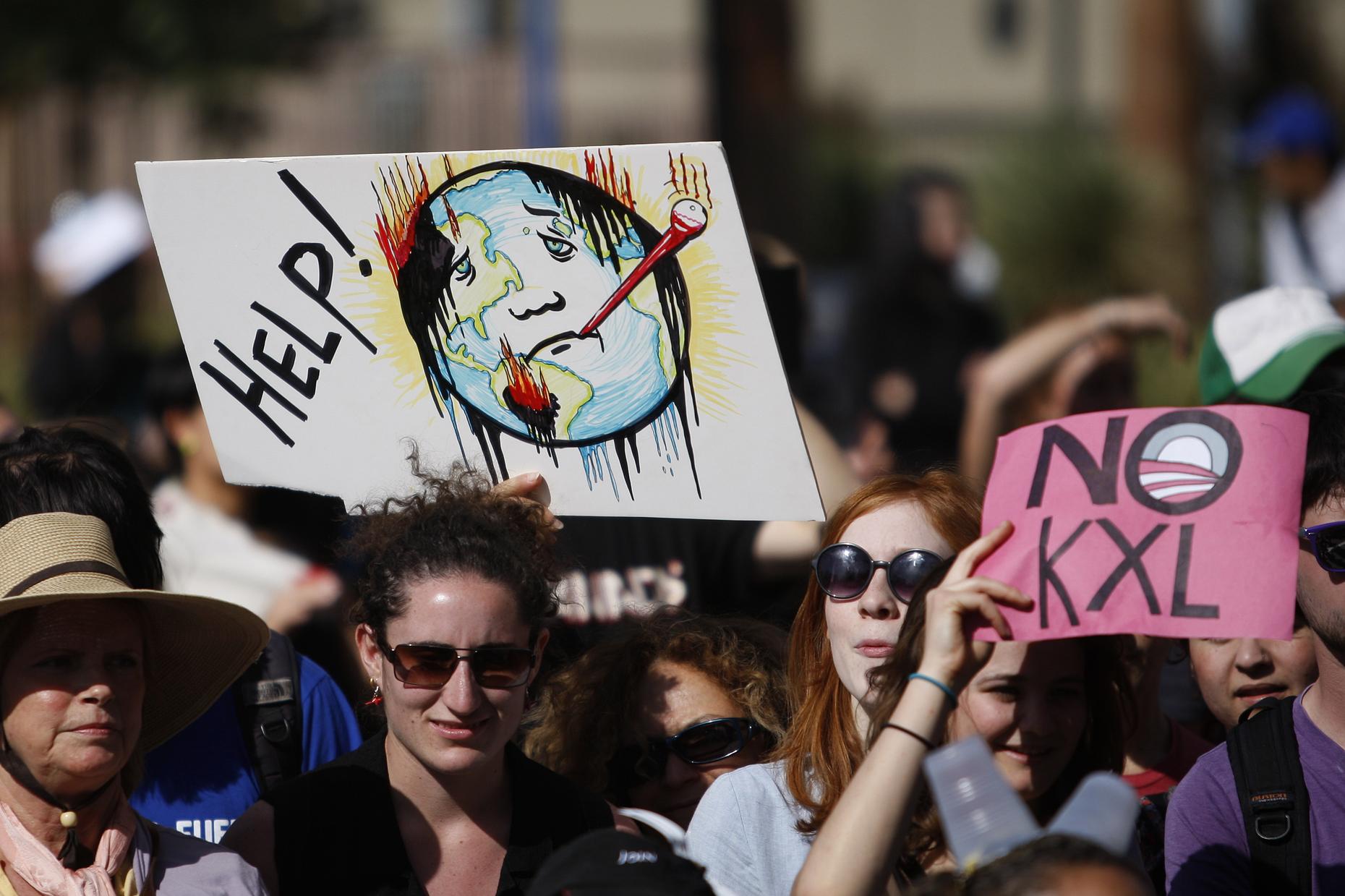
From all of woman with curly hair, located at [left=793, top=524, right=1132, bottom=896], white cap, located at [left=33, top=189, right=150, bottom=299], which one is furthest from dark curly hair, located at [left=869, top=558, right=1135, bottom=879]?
white cap, located at [left=33, top=189, right=150, bottom=299]

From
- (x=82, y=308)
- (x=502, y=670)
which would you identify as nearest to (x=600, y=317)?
(x=502, y=670)

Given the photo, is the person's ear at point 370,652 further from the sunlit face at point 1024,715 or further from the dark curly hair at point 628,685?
the sunlit face at point 1024,715

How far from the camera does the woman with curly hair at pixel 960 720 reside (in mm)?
2352

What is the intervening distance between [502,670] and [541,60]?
12.8 metres

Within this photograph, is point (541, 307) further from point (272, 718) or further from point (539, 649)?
point (272, 718)

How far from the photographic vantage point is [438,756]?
2.77 m

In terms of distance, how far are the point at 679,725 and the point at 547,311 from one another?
0.86 meters

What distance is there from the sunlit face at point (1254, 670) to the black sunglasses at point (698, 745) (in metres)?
0.91

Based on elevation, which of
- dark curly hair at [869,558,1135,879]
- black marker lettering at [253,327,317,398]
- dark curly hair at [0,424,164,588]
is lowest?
dark curly hair at [869,558,1135,879]

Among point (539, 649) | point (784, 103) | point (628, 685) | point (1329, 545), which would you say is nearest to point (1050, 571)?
point (1329, 545)

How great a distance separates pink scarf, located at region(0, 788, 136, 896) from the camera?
2.49 metres

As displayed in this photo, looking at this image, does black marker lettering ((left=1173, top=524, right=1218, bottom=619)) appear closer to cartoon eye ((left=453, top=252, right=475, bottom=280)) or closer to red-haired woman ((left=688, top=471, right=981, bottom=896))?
red-haired woman ((left=688, top=471, right=981, bottom=896))

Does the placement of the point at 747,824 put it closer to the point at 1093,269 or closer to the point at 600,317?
the point at 600,317

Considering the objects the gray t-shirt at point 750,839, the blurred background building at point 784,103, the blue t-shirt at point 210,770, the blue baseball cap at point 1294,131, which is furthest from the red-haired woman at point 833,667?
the blurred background building at point 784,103
